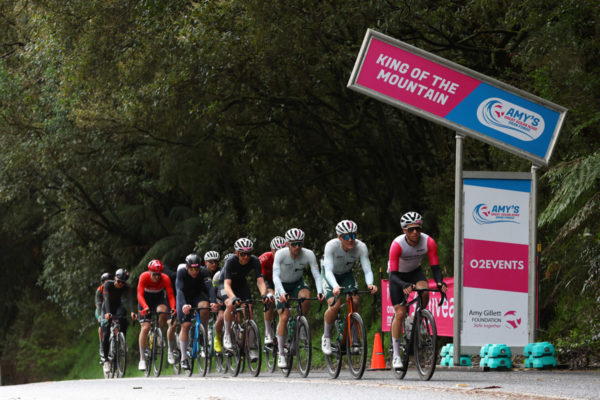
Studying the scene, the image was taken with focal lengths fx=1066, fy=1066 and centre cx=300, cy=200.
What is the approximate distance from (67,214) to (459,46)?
15.2 metres

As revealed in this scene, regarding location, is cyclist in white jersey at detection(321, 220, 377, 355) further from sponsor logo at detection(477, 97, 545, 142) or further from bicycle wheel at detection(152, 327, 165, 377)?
bicycle wheel at detection(152, 327, 165, 377)

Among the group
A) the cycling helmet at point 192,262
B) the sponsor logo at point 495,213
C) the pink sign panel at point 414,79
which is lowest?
the cycling helmet at point 192,262

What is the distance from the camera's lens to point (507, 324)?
14.7 m

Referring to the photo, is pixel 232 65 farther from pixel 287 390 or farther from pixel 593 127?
pixel 287 390

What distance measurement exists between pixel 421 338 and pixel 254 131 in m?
15.7

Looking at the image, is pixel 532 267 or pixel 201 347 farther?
pixel 201 347

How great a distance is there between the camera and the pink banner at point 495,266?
581 inches

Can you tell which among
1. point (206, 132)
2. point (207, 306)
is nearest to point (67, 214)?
point (206, 132)

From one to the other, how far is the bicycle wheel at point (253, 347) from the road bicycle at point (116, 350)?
5020 millimetres

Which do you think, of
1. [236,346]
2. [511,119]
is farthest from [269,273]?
[511,119]

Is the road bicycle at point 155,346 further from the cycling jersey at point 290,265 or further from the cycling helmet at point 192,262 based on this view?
the cycling jersey at point 290,265

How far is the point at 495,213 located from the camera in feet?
48.6

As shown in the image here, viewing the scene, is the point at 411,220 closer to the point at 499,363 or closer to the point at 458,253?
the point at 458,253

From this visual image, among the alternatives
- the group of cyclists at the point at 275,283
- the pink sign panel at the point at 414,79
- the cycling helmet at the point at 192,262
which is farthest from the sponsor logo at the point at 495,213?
the cycling helmet at the point at 192,262
